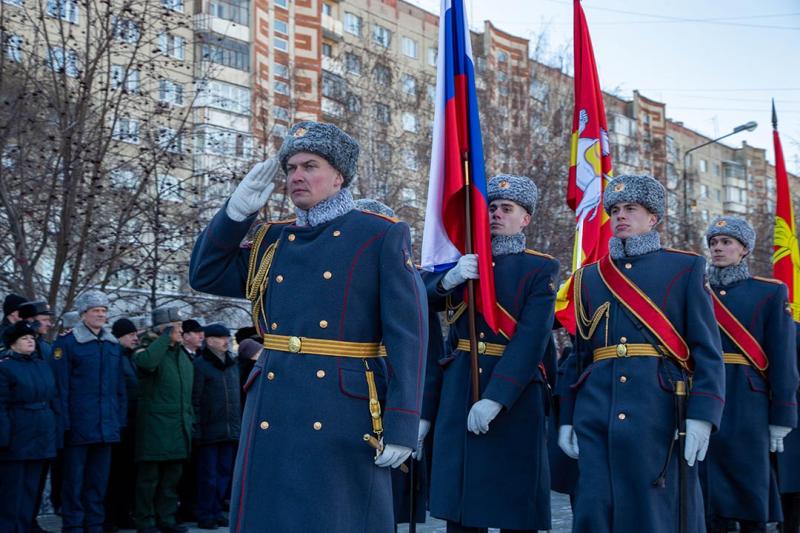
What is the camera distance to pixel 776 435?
7.78m

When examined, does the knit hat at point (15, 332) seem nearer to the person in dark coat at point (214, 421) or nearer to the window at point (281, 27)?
the person in dark coat at point (214, 421)

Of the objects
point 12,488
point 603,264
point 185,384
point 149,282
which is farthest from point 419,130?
point 603,264

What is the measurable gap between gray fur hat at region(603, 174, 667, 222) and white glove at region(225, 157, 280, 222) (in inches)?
96.7

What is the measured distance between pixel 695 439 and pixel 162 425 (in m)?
5.71

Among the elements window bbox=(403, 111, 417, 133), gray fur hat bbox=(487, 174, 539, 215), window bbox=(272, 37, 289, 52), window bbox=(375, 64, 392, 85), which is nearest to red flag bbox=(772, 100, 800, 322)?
gray fur hat bbox=(487, 174, 539, 215)

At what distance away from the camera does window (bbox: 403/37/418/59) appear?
4211cm

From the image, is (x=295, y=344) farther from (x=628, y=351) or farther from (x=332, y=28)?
(x=332, y=28)

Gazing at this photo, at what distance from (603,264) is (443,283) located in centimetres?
94

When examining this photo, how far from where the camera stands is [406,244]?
470 cm

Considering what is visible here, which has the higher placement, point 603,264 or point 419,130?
point 419,130

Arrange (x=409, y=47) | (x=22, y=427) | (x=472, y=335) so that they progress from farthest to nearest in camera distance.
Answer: (x=409, y=47) < (x=22, y=427) < (x=472, y=335)

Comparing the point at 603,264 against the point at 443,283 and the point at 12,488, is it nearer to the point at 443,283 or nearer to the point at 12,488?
the point at 443,283

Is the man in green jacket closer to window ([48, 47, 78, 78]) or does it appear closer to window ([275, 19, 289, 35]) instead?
window ([48, 47, 78, 78])

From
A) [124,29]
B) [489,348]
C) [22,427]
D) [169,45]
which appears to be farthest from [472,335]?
[169,45]
